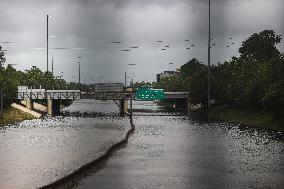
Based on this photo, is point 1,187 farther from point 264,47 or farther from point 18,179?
point 264,47

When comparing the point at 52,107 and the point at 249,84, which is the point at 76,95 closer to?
the point at 52,107

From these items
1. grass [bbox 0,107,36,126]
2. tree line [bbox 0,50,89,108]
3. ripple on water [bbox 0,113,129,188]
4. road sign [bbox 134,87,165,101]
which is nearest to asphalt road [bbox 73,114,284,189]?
ripple on water [bbox 0,113,129,188]

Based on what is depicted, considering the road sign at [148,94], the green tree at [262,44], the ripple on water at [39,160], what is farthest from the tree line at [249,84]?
the ripple on water at [39,160]

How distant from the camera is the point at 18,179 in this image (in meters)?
22.6

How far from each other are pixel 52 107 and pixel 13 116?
101ft

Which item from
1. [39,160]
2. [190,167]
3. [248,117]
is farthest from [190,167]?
[248,117]

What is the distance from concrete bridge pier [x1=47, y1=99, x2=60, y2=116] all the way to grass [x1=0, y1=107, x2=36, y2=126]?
51.8 ft

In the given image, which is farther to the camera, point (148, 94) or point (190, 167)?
point (148, 94)

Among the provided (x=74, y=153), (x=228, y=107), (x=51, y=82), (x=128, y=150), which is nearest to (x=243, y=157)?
(x=128, y=150)

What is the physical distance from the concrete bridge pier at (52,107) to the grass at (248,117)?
1585 inches

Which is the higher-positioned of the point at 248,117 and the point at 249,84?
the point at 249,84

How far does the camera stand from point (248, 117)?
82.6 meters

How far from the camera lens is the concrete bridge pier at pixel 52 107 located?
376ft

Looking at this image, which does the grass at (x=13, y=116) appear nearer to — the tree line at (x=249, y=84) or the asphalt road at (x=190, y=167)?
the tree line at (x=249, y=84)
